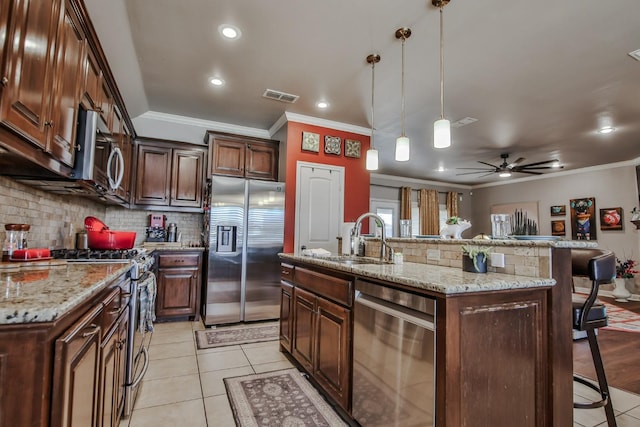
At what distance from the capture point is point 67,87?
181 centimetres

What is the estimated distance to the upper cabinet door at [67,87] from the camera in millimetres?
1674

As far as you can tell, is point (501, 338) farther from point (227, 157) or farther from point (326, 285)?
point (227, 157)

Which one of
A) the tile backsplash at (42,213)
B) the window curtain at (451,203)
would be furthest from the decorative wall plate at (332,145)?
the window curtain at (451,203)

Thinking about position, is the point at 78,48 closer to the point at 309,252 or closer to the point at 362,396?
the point at 309,252

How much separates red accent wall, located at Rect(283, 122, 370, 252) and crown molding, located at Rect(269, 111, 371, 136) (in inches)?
1.7

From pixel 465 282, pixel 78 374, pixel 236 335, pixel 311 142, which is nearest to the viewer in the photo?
pixel 78 374

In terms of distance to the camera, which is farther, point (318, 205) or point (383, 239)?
point (318, 205)

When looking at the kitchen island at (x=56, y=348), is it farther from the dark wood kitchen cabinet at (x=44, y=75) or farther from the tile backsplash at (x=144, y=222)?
the tile backsplash at (x=144, y=222)

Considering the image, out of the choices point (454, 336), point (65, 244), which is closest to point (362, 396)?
point (454, 336)

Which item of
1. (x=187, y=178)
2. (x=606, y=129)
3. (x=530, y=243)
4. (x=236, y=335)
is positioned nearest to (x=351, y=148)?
(x=187, y=178)

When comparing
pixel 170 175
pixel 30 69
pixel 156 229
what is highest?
pixel 170 175

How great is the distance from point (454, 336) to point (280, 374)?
5.72 feet

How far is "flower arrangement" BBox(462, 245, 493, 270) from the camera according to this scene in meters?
1.72

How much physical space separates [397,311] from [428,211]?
764cm
